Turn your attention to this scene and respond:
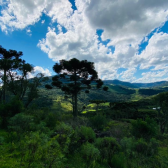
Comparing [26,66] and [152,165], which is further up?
[26,66]

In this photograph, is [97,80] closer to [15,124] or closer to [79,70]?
[79,70]

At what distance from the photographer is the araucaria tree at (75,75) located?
1688 cm

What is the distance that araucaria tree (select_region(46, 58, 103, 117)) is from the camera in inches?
664

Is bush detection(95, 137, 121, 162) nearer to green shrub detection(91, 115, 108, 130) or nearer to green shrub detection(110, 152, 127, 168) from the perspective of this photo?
green shrub detection(110, 152, 127, 168)

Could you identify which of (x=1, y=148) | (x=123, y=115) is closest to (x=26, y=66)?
(x=1, y=148)

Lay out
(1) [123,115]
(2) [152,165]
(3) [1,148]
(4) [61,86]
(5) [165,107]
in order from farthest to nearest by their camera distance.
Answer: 1. (1) [123,115]
2. (5) [165,107]
3. (4) [61,86]
4. (2) [152,165]
5. (3) [1,148]

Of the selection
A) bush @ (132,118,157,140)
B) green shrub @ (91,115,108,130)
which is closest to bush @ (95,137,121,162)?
bush @ (132,118,157,140)

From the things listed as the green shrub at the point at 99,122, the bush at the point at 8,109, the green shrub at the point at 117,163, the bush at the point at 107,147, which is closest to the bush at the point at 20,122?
the bush at the point at 8,109

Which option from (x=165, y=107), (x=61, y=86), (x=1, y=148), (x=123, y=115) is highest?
(x=61, y=86)

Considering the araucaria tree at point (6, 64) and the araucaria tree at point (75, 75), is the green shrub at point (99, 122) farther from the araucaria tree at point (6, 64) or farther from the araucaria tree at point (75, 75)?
the araucaria tree at point (6, 64)

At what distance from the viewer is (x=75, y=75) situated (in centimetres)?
1759

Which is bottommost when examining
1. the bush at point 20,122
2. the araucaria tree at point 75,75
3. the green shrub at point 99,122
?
the green shrub at point 99,122

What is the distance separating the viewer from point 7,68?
17.4 meters

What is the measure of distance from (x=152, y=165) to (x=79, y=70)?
13763 mm
